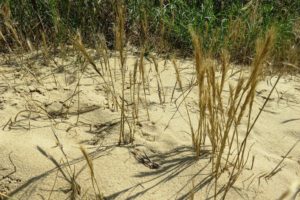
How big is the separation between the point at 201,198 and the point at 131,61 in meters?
1.39

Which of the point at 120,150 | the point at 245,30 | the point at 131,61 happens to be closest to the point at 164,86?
the point at 131,61

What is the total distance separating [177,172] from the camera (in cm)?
160

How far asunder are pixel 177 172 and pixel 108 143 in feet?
1.10

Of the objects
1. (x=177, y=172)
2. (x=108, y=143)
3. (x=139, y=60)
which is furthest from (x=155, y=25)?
(x=177, y=172)

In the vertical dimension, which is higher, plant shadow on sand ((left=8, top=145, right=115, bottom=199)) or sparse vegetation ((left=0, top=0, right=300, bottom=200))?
sparse vegetation ((left=0, top=0, right=300, bottom=200))

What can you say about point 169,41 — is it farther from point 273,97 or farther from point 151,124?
point 151,124

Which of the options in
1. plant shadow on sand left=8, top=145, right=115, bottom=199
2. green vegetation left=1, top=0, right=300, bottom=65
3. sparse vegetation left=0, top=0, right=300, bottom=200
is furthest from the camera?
green vegetation left=1, top=0, right=300, bottom=65

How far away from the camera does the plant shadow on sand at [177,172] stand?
4.94 feet

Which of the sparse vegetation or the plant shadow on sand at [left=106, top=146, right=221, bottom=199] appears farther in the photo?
the sparse vegetation

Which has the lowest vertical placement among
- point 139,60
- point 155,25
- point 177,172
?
point 177,172

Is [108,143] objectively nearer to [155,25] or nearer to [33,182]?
[33,182]

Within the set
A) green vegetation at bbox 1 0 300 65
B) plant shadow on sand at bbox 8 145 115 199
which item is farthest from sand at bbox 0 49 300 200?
green vegetation at bbox 1 0 300 65

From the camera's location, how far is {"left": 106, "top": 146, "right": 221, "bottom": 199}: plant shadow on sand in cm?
150

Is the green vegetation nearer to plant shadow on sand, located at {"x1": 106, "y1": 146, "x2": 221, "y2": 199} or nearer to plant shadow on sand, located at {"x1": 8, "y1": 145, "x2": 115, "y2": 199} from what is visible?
plant shadow on sand, located at {"x1": 106, "y1": 146, "x2": 221, "y2": 199}
